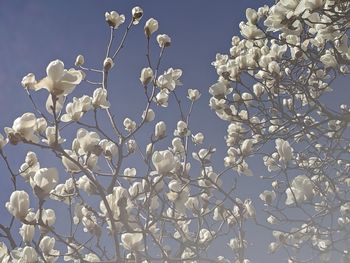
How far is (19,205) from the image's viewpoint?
7.57ft

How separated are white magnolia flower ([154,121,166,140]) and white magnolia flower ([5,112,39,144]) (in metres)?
1.22

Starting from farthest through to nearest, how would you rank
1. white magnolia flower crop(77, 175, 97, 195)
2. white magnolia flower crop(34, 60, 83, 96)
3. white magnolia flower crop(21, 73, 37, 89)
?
1. white magnolia flower crop(77, 175, 97, 195)
2. white magnolia flower crop(21, 73, 37, 89)
3. white magnolia flower crop(34, 60, 83, 96)

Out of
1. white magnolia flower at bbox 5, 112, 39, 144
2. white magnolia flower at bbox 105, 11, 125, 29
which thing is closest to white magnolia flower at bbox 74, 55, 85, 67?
white magnolia flower at bbox 105, 11, 125, 29

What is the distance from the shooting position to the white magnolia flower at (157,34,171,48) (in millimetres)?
3371

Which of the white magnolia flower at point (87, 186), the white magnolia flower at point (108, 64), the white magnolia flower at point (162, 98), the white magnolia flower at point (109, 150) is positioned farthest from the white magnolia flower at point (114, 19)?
the white magnolia flower at point (87, 186)

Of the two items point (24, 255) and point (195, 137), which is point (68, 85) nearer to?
point (24, 255)

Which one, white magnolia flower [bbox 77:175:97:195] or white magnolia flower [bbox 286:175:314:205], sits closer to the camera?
white magnolia flower [bbox 77:175:97:195]

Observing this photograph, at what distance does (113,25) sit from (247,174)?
198 cm

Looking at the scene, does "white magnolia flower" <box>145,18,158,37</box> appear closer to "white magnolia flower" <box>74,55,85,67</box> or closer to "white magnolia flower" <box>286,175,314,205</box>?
"white magnolia flower" <box>74,55,85,67</box>

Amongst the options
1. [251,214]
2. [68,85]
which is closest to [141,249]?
[68,85]

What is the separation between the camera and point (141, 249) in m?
2.71

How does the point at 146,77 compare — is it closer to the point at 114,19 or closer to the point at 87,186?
the point at 114,19

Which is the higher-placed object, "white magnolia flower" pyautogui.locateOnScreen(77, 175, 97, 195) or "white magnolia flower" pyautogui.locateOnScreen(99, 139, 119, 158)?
"white magnolia flower" pyautogui.locateOnScreen(99, 139, 119, 158)

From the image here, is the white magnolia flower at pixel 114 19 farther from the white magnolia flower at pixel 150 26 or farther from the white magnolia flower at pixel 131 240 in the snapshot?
the white magnolia flower at pixel 131 240
